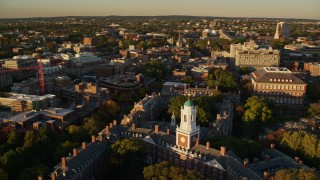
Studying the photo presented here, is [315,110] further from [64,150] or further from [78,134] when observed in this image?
[64,150]

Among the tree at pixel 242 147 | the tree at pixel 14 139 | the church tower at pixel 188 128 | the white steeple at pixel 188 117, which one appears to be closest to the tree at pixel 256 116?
the tree at pixel 242 147

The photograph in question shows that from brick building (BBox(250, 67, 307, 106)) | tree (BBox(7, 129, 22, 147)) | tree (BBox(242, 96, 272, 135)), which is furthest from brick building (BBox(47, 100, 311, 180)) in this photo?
brick building (BBox(250, 67, 307, 106))

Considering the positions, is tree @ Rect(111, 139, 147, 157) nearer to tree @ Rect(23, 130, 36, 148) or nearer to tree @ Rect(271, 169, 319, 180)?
tree @ Rect(23, 130, 36, 148)

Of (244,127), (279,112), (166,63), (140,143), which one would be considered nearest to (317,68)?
(279,112)

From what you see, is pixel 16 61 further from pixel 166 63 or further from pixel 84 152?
pixel 84 152

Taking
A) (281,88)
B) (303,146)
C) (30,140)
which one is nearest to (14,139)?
(30,140)

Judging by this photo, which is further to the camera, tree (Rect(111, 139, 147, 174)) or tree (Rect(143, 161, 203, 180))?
tree (Rect(111, 139, 147, 174))

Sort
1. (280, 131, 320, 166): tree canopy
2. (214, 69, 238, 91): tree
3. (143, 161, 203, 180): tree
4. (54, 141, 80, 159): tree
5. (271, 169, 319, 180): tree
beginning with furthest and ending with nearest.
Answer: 1. (214, 69, 238, 91): tree
2. (54, 141, 80, 159): tree
3. (280, 131, 320, 166): tree canopy
4. (271, 169, 319, 180): tree
5. (143, 161, 203, 180): tree
